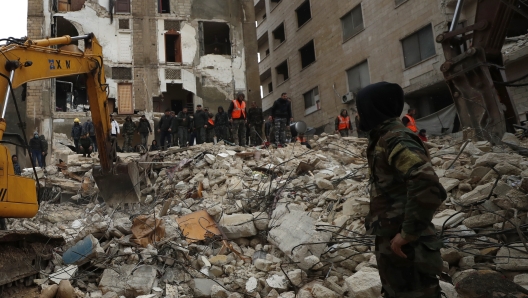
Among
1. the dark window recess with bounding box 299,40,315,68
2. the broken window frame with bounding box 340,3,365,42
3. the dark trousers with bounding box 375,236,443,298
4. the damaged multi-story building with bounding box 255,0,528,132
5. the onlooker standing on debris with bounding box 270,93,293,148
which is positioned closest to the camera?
the dark trousers with bounding box 375,236,443,298

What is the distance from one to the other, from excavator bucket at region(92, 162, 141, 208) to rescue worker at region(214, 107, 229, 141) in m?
5.94

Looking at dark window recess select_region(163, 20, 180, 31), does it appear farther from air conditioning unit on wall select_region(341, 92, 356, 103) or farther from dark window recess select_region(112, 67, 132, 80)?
air conditioning unit on wall select_region(341, 92, 356, 103)

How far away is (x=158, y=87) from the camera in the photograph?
22344 millimetres

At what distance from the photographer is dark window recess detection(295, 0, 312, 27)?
23337 millimetres

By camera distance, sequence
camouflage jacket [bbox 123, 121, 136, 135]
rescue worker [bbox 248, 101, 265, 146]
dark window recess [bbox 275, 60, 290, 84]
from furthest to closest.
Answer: dark window recess [bbox 275, 60, 290, 84] < camouflage jacket [bbox 123, 121, 136, 135] < rescue worker [bbox 248, 101, 265, 146]

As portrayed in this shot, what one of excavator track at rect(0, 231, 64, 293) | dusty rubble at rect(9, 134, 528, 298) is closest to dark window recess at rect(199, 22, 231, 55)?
dusty rubble at rect(9, 134, 528, 298)

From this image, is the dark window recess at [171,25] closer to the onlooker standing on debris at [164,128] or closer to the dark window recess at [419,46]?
the onlooker standing on debris at [164,128]

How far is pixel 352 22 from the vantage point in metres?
19.4

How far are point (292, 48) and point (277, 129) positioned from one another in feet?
46.6

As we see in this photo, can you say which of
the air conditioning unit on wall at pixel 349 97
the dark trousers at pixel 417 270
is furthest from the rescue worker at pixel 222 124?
the dark trousers at pixel 417 270

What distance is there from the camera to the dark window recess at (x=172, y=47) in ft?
75.1

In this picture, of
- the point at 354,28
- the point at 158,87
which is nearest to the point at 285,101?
the point at 354,28

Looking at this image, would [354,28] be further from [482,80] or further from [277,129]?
[482,80]

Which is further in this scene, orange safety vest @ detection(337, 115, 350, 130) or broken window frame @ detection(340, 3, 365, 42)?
broken window frame @ detection(340, 3, 365, 42)
